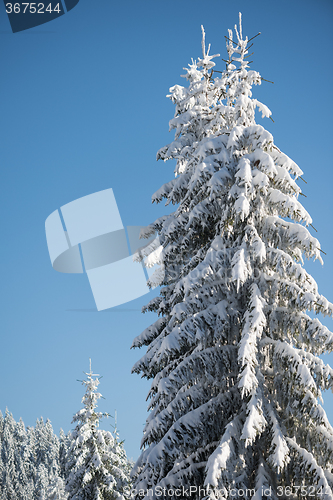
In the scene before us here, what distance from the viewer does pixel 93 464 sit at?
2025 centimetres

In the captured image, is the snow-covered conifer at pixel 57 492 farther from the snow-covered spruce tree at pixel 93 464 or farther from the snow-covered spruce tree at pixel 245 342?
the snow-covered spruce tree at pixel 245 342

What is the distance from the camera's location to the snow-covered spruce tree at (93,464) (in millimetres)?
20234

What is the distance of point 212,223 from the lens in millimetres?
11078

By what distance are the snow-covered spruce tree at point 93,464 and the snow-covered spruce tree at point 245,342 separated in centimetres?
1102

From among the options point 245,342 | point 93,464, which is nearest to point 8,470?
point 93,464

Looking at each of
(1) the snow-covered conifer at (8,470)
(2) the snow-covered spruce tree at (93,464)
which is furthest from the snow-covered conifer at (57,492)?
(1) the snow-covered conifer at (8,470)

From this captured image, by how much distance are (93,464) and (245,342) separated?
15.2 meters

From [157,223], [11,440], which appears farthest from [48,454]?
[157,223]

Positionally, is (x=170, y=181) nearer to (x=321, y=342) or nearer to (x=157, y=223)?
(x=157, y=223)

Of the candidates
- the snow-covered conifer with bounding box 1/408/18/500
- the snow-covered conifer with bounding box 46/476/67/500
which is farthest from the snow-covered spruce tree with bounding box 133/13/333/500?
the snow-covered conifer with bounding box 1/408/18/500

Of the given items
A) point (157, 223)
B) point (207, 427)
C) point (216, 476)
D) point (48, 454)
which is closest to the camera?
point (216, 476)

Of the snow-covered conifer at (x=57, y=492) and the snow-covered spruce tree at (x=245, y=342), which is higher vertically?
the snow-covered spruce tree at (x=245, y=342)

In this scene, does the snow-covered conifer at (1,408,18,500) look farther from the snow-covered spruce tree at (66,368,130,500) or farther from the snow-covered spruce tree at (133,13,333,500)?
the snow-covered spruce tree at (133,13,333,500)

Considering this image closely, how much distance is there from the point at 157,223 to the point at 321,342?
6.49m
